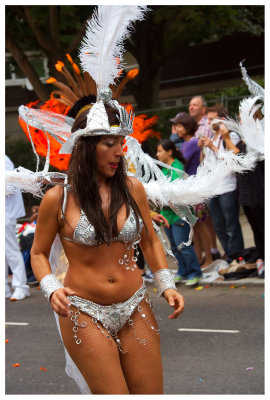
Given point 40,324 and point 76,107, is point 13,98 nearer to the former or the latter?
point 40,324

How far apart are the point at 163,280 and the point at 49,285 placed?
1.85 feet

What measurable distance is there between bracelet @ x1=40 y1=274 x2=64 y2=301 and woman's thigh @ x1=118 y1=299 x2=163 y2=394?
37 centimetres

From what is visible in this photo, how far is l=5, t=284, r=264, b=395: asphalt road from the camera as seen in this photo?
5246 millimetres

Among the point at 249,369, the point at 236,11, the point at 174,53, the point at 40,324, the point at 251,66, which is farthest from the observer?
the point at 174,53

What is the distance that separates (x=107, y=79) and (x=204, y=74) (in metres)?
19.7

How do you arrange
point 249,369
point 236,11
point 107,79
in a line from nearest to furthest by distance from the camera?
point 107,79 → point 249,369 → point 236,11

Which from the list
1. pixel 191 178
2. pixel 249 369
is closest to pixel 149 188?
pixel 191 178

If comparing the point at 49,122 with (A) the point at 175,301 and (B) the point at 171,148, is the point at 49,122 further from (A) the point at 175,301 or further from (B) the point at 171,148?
(B) the point at 171,148

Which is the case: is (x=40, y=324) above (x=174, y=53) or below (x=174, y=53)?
below

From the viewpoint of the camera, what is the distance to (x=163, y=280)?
11.2ft

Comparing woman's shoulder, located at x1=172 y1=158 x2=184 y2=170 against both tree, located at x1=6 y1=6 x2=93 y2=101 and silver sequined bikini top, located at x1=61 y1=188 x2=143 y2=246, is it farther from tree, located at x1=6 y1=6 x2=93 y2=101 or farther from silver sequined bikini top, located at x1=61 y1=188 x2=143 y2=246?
tree, located at x1=6 y1=6 x2=93 y2=101

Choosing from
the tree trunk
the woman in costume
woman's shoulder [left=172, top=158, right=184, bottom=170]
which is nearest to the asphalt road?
the woman in costume

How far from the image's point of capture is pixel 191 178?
415cm

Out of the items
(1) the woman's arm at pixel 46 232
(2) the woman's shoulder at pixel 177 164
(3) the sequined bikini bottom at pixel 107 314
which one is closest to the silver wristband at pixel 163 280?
(3) the sequined bikini bottom at pixel 107 314
